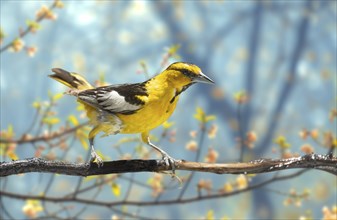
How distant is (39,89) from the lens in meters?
1.47

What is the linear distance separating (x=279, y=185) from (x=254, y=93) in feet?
0.90

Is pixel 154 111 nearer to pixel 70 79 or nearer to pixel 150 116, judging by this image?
pixel 150 116

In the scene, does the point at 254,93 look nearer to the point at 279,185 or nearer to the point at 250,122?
the point at 250,122

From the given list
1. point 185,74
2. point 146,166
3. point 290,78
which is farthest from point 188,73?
point 290,78

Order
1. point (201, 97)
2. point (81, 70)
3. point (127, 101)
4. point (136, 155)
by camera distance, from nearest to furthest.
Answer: point (127, 101)
point (136, 155)
point (81, 70)
point (201, 97)

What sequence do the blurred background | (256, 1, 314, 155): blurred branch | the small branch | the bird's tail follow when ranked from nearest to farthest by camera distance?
the small branch < the bird's tail < the blurred background < (256, 1, 314, 155): blurred branch

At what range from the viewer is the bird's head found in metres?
0.68

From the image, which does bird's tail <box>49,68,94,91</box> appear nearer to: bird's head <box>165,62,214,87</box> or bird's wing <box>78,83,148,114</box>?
bird's wing <box>78,83,148,114</box>

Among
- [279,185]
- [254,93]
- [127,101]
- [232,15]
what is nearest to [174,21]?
[232,15]

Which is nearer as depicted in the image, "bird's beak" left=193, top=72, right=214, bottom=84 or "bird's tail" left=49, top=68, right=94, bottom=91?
"bird's beak" left=193, top=72, right=214, bottom=84

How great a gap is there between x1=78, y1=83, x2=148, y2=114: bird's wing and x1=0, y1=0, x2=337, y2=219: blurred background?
2.06 feet

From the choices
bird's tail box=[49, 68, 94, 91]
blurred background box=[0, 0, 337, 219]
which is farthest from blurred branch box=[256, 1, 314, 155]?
bird's tail box=[49, 68, 94, 91]

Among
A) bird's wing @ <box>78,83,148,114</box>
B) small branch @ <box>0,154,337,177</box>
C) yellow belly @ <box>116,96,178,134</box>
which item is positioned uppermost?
bird's wing @ <box>78,83,148,114</box>

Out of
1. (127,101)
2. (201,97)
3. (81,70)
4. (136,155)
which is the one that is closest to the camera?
(127,101)
